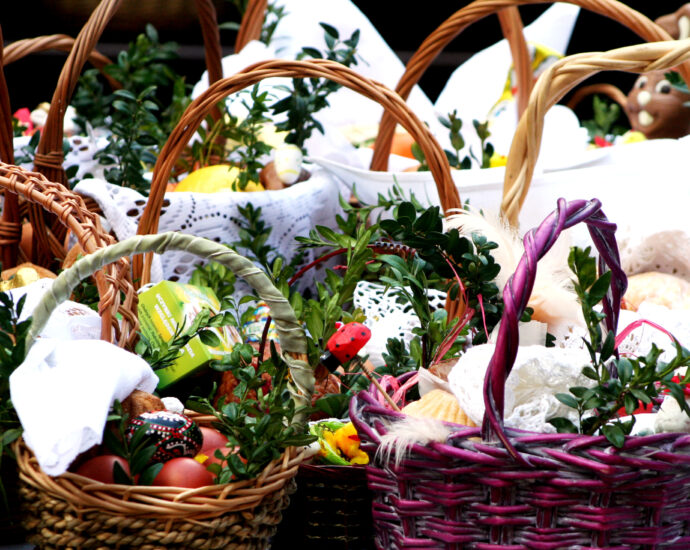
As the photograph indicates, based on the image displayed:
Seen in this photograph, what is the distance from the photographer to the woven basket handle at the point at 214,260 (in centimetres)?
63

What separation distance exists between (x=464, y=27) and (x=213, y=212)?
486 mm

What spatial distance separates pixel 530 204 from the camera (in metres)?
1.17

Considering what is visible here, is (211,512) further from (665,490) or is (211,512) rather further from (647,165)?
(647,165)

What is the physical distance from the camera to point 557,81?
0.88 m

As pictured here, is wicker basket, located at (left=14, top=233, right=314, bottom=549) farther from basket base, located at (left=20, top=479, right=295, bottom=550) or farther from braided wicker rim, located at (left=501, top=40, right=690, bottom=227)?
braided wicker rim, located at (left=501, top=40, right=690, bottom=227)

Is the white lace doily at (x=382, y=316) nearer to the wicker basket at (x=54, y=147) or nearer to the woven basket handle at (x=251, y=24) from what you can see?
the wicker basket at (x=54, y=147)

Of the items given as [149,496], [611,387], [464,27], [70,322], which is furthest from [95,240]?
[464,27]

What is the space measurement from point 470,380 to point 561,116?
104 cm

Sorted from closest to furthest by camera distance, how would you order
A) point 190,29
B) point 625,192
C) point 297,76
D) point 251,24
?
point 297,76, point 625,192, point 251,24, point 190,29

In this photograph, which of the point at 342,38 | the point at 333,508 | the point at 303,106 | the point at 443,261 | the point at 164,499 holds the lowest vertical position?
the point at 333,508

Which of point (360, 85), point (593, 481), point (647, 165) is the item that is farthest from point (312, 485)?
point (647, 165)

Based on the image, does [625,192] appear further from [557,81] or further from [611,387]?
[611,387]

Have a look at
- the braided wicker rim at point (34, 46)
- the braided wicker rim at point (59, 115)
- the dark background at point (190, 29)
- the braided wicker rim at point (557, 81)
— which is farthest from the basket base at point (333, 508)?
the dark background at point (190, 29)

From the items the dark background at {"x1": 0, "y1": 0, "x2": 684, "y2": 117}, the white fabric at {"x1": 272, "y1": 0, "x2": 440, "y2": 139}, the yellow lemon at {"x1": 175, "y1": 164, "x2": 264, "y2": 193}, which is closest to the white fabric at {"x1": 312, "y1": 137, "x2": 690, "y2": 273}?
the yellow lemon at {"x1": 175, "y1": 164, "x2": 264, "y2": 193}
